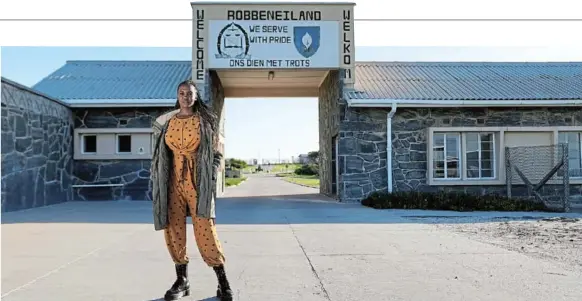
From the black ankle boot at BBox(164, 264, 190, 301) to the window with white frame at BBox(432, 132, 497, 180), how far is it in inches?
462

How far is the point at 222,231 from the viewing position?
29.1ft

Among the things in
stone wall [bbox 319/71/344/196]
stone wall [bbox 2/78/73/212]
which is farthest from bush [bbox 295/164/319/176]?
stone wall [bbox 2/78/73/212]

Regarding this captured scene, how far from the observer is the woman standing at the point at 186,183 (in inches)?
171

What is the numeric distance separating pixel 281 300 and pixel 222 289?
51 cm

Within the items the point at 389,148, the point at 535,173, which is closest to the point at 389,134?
the point at 389,148

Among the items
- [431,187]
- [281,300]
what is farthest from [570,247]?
[431,187]

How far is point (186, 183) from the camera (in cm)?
438

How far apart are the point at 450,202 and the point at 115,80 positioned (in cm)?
1128

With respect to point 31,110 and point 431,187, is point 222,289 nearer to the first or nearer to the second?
point 31,110

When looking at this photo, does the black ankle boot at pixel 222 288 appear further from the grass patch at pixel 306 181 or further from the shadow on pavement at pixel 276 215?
the grass patch at pixel 306 181

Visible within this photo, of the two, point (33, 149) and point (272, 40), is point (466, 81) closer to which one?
point (272, 40)

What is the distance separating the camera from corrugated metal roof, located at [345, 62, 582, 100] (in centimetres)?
1524

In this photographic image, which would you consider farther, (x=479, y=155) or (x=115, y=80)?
(x=115, y=80)

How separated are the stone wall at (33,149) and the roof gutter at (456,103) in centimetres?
800
